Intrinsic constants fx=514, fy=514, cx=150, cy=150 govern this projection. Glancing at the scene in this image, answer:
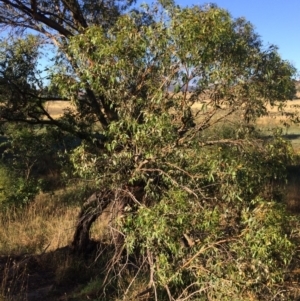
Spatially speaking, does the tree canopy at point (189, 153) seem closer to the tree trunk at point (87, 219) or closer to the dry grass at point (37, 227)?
the tree trunk at point (87, 219)

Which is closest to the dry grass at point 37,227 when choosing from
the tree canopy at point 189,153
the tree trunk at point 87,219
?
the tree trunk at point 87,219

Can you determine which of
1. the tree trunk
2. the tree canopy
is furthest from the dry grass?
the tree canopy

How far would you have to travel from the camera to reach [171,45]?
218 inches

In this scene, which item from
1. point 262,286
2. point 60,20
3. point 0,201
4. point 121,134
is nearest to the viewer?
point 262,286

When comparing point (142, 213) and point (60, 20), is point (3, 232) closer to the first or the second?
point (60, 20)

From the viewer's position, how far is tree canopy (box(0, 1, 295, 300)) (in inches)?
187

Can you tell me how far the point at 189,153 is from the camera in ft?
17.6

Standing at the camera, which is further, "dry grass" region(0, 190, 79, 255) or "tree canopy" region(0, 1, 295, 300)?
"dry grass" region(0, 190, 79, 255)

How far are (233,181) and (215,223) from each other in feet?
1.71

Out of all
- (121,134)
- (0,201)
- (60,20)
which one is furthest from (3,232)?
(121,134)

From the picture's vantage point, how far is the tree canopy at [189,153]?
15.6 ft

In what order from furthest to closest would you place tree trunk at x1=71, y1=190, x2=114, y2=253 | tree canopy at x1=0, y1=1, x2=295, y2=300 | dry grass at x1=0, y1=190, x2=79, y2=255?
dry grass at x1=0, y1=190, x2=79, y2=255
tree trunk at x1=71, y1=190, x2=114, y2=253
tree canopy at x1=0, y1=1, x2=295, y2=300

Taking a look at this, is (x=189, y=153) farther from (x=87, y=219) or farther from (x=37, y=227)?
(x=37, y=227)

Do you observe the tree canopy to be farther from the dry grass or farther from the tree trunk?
the dry grass
